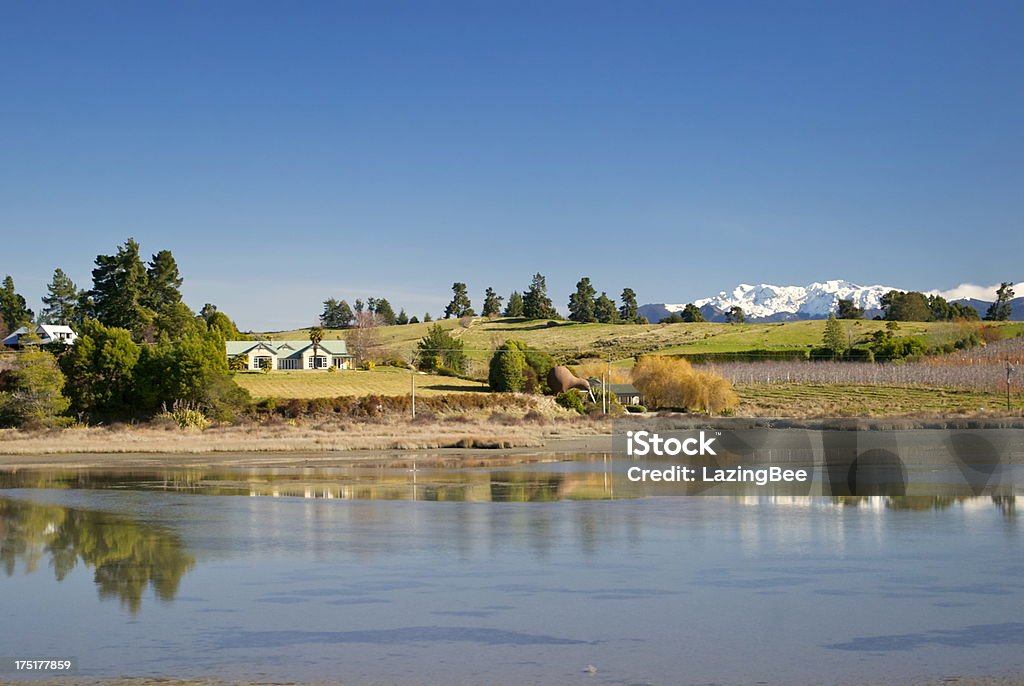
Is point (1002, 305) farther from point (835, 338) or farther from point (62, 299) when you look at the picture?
point (62, 299)

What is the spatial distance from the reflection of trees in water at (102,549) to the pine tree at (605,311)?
442ft

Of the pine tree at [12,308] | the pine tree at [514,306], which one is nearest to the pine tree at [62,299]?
the pine tree at [12,308]

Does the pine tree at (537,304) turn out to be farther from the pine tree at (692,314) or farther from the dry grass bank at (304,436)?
the dry grass bank at (304,436)

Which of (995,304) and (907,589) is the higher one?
(995,304)

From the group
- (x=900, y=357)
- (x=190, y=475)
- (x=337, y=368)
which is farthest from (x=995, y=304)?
(x=190, y=475)

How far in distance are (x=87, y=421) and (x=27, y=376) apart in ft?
15.3

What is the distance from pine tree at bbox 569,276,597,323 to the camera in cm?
15712

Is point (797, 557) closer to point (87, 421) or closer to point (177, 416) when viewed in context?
point (177, 416)

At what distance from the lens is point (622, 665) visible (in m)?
9.88

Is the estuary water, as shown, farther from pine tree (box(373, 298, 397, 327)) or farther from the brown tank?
pine tree (box(373, 298, 397, 327))

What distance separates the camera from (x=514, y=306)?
159750mm

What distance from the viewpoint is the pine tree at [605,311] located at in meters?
154

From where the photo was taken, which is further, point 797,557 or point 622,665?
point 797,557

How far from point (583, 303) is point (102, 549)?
469ft
